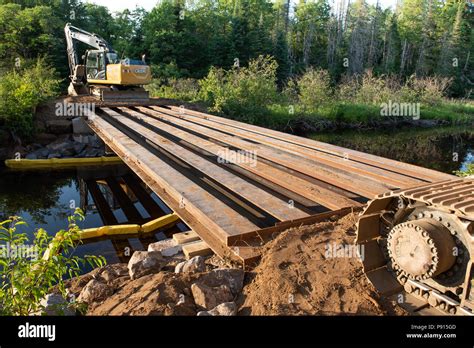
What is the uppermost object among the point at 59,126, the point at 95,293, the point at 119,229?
the point at 59,126

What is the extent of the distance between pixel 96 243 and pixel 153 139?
2698 mm

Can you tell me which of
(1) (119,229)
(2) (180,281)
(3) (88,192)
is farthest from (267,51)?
(2) (180,281)

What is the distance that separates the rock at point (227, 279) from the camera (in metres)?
3.12

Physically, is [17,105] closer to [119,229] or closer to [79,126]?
[79,126]

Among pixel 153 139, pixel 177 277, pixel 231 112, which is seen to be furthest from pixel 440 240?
pixel 231 112

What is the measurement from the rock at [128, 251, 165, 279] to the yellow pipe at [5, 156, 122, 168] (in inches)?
390

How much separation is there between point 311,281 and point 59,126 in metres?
13.9

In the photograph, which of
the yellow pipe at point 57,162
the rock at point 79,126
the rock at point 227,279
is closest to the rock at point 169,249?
the rock at point 227,279

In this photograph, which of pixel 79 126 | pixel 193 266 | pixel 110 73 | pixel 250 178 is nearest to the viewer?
pixel 193 266

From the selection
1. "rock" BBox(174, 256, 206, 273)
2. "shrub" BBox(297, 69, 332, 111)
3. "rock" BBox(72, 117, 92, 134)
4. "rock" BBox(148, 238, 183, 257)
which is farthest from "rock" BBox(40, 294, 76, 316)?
"shrub" BBox(297, 69, 332, 111)

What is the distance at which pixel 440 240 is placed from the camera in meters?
2.27

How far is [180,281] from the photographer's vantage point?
3.25 metres

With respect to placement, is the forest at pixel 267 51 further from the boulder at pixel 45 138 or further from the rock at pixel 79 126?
the rock at pixel 79 126

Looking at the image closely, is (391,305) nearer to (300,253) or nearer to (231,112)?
(300,253)
